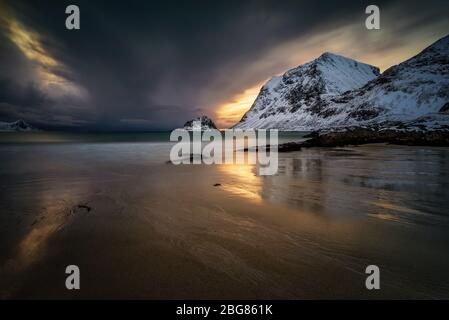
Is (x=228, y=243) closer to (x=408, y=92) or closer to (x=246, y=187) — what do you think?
(x=246, y=187)

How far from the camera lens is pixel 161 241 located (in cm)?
421

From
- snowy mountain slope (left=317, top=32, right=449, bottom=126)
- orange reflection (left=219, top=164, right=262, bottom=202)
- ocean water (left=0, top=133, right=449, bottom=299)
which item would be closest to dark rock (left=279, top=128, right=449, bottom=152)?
orange reflection (left=219, top=164, right=262, bottom=202)


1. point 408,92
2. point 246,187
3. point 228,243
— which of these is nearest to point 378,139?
point 246,187

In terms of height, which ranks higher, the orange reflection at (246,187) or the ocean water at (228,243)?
the orange reflection at (246,187)

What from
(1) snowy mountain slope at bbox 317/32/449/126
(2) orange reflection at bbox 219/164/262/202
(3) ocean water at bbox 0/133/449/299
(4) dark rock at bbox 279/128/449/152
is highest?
(1) snowy mountain slope at bbox 317/32/449/126

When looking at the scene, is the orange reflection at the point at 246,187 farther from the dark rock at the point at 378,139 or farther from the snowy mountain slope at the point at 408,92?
the snowy mountain slope at the point at 408,92

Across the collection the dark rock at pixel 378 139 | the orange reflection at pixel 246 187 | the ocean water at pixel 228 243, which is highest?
the dark rock at pixel 378 139

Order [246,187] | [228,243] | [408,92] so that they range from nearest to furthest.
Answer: [228,243] → [246,187] → [408,92]

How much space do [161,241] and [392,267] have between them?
383 centimetres

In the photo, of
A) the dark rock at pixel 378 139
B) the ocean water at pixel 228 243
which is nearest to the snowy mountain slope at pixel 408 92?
the dark rock at pixel 378 139

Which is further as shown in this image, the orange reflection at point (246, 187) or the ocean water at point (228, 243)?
the orange reflection at point (246, 187)

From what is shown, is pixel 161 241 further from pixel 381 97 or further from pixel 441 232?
pixel 381 97

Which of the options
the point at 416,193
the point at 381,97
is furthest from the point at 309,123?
the point at 416,193

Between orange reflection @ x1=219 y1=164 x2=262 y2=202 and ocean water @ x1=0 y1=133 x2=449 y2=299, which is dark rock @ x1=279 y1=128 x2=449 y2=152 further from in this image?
ocean water @ x1=0 y1=133 x2=449 y2=299
